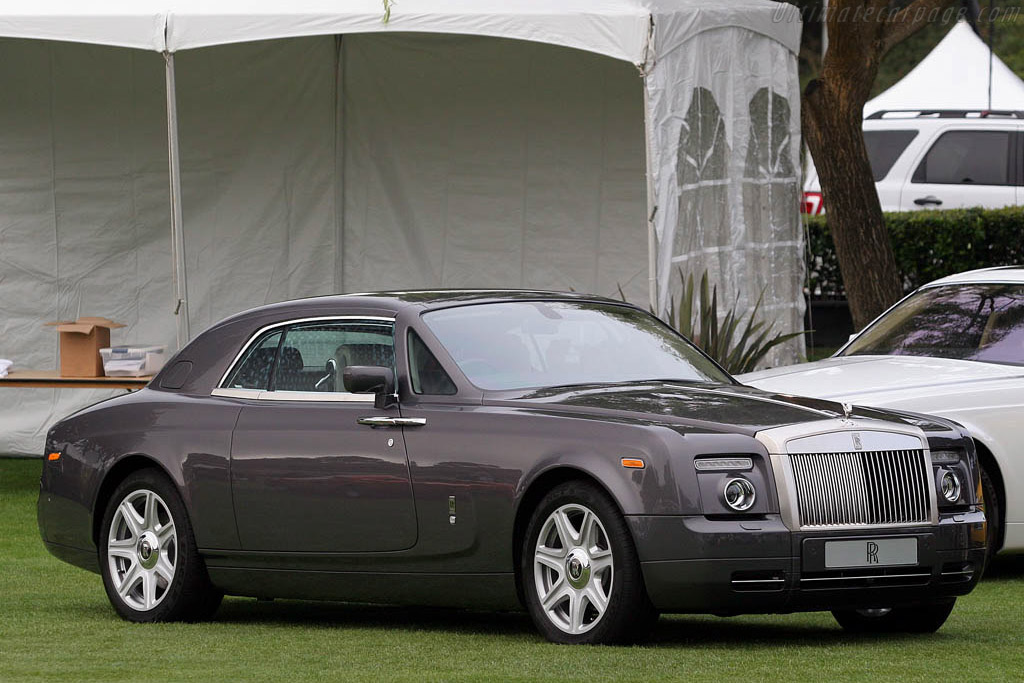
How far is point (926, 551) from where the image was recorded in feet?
23.4

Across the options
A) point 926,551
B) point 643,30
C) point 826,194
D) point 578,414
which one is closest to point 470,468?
point 578,414

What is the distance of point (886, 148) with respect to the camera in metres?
21.6

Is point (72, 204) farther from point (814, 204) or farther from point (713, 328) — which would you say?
point (814, 204)

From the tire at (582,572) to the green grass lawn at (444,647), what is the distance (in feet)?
0.34

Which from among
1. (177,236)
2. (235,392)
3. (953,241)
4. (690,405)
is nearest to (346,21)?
(177,236)

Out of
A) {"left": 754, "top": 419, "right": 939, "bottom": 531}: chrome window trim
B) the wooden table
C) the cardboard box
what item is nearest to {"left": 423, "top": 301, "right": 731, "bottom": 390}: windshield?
{"left": 754, "top": 419, "right": 939, "bottom": 531}: chrome window trim

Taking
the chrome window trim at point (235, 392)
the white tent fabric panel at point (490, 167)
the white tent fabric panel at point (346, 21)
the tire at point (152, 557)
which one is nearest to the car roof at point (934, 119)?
the white tent fabric panel at point (490, 167)

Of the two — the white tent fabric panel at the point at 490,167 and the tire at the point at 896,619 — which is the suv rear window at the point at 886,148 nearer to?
the white tent fabric panel at the point at 490,167

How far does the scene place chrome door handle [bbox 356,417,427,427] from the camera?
763 cm

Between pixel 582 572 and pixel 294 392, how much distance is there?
1818 mm

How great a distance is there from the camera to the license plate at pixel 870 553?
22.6 ft

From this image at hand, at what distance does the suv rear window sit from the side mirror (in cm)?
1443

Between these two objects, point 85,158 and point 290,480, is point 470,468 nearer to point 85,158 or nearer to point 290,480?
point 290,480

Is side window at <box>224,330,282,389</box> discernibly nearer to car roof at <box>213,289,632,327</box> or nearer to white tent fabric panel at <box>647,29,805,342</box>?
car roof at <box>213,289,632,327</box>
